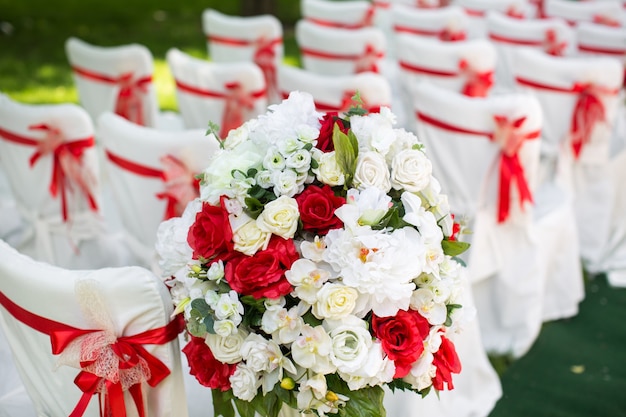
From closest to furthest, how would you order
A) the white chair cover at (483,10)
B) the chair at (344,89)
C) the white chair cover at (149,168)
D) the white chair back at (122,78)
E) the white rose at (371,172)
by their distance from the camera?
the white rose at (371,172)
the white chair cover at (149,168)
the chair at (344,89)
the white chair back at (122,78)
the white chair cover at (483,10)

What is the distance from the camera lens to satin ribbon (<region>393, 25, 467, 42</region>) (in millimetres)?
5680

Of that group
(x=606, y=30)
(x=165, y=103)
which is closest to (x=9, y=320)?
(x=606, y=30)

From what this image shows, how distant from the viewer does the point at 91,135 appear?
313cm

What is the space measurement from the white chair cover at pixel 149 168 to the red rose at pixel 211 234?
1.16 meters

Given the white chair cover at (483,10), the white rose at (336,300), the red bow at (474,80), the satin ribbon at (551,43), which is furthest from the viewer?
the white chair cover at (483,10)

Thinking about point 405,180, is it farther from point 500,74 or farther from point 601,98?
point 500,74

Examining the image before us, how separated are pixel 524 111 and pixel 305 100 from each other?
166cm

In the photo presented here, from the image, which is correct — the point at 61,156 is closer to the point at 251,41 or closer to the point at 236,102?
the point at 236,102

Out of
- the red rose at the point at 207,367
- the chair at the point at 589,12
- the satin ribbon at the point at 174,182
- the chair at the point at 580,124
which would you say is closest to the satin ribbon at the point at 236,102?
the satin ribbon at the point at 174,182

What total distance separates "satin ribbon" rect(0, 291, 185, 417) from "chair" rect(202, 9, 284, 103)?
381 cm

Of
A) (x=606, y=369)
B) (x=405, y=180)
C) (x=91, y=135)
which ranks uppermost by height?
(x=405, y=180)

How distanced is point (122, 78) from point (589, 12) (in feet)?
14.0

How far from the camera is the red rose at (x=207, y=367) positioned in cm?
166

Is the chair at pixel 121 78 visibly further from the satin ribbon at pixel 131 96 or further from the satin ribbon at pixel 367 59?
the satin ribbon at pixel 367 59
